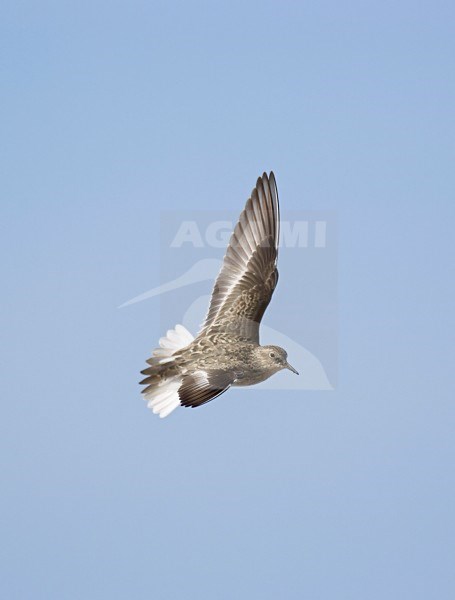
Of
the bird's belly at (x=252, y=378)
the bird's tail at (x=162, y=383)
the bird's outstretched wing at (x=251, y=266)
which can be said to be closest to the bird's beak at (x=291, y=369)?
the bird's belly at (x=252, y=378)

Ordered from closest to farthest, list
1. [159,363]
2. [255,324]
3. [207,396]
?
1. [207,396]
2. [159,363]
3. [255,324]

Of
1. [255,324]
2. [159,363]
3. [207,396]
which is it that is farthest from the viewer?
[255,324]

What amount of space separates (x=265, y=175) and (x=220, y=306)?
59.1 inches

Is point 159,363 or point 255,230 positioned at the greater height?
point 255,230

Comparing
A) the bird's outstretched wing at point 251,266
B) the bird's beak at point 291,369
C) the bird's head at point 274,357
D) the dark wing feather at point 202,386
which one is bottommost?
the dark wing feather at point 202,386

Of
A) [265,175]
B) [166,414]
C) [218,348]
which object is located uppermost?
[265,175]

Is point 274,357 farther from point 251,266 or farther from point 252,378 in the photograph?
point 251,266

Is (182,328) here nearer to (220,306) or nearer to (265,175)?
(220,306)

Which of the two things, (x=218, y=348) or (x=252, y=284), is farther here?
(x=252, y=284)

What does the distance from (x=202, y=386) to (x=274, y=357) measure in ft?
4.52

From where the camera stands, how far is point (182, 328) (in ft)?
33.0

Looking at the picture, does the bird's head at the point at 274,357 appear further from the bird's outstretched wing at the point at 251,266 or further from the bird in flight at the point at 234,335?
the bird's outstretched wing at the point at 251,266

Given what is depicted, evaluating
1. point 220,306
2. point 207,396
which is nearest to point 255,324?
point 220,306

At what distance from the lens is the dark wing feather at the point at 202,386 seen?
806 cm
